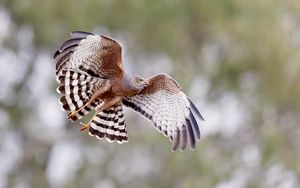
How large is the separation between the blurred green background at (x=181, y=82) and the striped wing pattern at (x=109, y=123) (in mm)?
6565

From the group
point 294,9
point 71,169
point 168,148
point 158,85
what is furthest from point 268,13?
point 158,85

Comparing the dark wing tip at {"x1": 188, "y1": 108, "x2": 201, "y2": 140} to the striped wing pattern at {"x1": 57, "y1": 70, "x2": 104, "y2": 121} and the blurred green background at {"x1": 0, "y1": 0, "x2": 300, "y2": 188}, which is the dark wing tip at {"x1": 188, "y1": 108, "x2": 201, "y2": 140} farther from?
the blurred green background at {"x1": 0, "y1": 0, "x2": 300, "y2": 188}

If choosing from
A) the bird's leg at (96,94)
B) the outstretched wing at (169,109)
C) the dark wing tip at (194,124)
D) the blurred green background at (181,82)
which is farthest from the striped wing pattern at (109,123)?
the blurred green background at (181,82)

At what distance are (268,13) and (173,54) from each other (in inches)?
66.4

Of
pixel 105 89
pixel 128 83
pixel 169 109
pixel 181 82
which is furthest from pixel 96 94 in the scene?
pixel 181 82

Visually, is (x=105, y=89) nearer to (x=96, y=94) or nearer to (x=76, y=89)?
(x=96, y=94)

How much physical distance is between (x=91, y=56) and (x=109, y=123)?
0.49 metres

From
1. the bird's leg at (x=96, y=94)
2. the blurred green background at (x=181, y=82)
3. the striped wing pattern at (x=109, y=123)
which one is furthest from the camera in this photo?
the blurred green background at (x=181, y=82)

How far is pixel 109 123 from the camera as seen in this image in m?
5.93

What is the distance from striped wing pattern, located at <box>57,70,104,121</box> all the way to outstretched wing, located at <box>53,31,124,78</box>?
49 mm

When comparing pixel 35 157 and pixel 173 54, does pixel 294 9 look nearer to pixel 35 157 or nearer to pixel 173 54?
pixel 173 54

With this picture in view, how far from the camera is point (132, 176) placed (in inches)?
516

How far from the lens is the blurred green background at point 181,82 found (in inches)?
507

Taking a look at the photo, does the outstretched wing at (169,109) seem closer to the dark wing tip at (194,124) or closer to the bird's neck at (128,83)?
the dark wing tip at (194,124)
